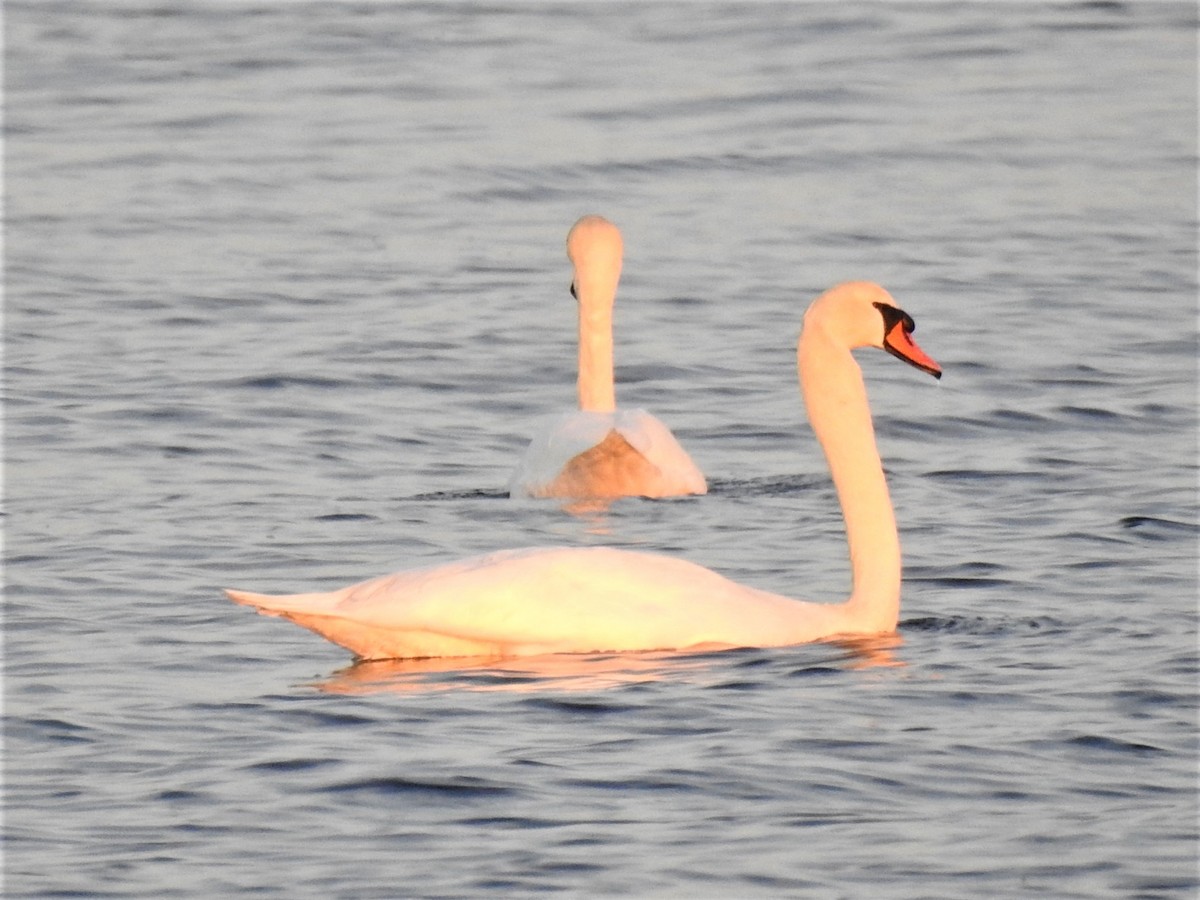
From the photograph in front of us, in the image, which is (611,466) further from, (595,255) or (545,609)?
(545,609)

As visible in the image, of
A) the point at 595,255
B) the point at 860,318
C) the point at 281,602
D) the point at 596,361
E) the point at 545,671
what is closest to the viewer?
the point at 281,602

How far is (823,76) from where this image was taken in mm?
22078

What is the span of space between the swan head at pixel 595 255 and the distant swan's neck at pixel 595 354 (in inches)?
2.9

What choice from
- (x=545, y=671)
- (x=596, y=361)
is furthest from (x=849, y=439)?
(x=596, y=361)

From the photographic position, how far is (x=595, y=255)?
41.7 ft

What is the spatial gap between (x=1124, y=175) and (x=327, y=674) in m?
11.5

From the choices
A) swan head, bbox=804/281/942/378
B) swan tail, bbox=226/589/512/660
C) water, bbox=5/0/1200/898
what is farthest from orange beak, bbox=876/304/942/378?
swan tail, bbox=226/589/512/660

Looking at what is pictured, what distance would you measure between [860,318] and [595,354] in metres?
3.69

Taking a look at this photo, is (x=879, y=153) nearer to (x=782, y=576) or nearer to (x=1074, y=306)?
(x=1074, y=306)

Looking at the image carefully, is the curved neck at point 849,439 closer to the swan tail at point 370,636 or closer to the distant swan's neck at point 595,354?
the swan tail at point 370,636

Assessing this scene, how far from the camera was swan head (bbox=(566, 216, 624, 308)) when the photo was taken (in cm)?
1263

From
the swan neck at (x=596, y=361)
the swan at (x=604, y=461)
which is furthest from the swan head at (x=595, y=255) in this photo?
the swan at (x=604, y=461)

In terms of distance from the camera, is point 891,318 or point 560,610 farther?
point 891,318

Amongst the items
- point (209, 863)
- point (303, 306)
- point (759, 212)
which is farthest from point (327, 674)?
point (759, 212)
